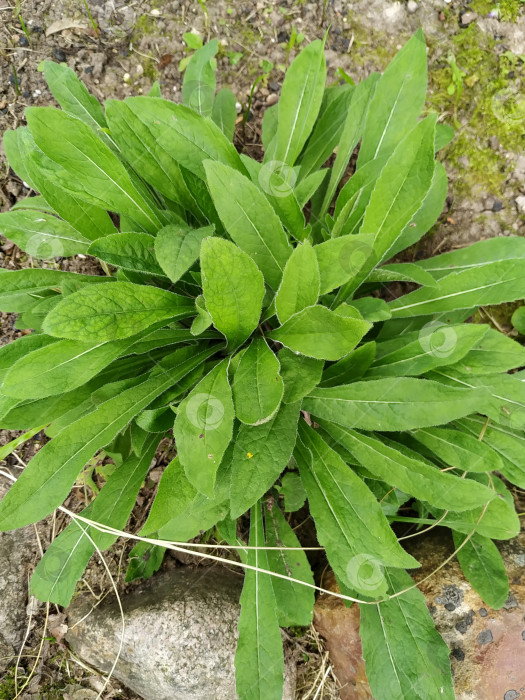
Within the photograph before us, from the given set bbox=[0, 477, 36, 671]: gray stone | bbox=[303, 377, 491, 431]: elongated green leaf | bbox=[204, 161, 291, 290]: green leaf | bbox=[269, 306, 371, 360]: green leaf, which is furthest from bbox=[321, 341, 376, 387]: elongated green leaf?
bbox=[0, 477, 36, 671]: gray stone

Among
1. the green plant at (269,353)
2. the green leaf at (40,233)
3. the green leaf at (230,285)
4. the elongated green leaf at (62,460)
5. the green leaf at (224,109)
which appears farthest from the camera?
the green leaf at (224,109)

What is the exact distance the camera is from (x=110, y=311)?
1364 millimetres

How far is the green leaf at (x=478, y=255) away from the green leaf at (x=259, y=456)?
845mm

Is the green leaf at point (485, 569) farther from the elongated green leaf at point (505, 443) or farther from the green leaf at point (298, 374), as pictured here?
the green leaf at point (298, 374)

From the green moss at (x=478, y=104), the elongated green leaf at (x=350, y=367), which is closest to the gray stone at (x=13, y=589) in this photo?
the elongated green leaf at (x=350, y=367)

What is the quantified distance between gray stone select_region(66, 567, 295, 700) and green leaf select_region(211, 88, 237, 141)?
1797 mm

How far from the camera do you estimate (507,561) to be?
1809 millimetres

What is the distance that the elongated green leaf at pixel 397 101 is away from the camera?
5.29 feet

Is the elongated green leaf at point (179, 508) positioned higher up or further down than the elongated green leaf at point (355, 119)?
further down

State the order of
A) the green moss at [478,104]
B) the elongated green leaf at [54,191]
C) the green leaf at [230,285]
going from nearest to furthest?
the green leaf at [230,285] → the elongated green leaf at [54,191] → the green moss at [478,104]

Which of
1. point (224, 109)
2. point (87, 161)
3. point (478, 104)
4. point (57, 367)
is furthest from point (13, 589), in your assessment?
point (478, 104)

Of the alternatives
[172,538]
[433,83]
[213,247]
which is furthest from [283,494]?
[433,83]

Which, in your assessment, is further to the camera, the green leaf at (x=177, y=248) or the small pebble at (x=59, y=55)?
the small pebble at (x=59, y=55)

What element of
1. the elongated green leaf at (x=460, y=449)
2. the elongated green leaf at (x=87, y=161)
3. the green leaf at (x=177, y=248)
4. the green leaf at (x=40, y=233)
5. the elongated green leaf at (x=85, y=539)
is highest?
the elongated green leaf at (x=87, y=161)
